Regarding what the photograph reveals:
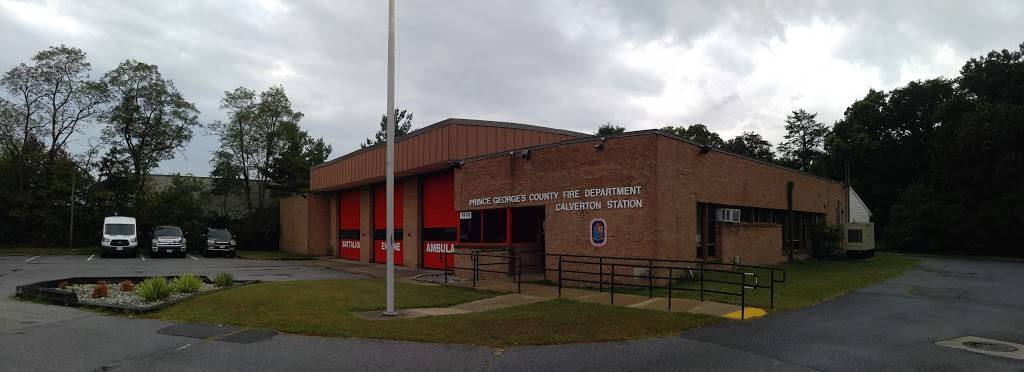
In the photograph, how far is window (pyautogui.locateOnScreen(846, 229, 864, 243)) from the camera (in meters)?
27.5

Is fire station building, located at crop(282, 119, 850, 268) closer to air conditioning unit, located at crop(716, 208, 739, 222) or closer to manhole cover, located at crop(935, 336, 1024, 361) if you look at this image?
air conditioning unit, located at crop(716, 208, 739, 222)

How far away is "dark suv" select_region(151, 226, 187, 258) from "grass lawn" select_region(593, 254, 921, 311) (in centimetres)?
2748

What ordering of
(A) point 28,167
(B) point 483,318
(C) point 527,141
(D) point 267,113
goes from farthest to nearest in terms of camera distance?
(D) point 267,113, (A) point 28,167, (C) point 527,141, (B) point 483,318

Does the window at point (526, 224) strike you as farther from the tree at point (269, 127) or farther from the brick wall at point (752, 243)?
the tree at point (269, 127)

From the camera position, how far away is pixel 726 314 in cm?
1073

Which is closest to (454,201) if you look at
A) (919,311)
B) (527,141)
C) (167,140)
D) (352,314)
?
(527,141)

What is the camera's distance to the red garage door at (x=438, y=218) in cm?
2348

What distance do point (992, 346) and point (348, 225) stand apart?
97.5 ft

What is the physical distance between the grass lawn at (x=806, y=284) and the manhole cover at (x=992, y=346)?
3.27 m

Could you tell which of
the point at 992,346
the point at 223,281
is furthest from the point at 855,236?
the point at 223,281

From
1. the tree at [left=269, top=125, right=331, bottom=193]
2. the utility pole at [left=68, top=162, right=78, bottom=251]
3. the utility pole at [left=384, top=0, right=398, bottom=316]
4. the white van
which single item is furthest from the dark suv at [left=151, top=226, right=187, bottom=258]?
the utility pole at [left=384, top=0, right=398, bottom=316]

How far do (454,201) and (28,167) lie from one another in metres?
30.9

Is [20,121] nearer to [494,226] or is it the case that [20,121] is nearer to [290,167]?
[290,167]

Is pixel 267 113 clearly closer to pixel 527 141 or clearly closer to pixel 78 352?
pixel 527 141
